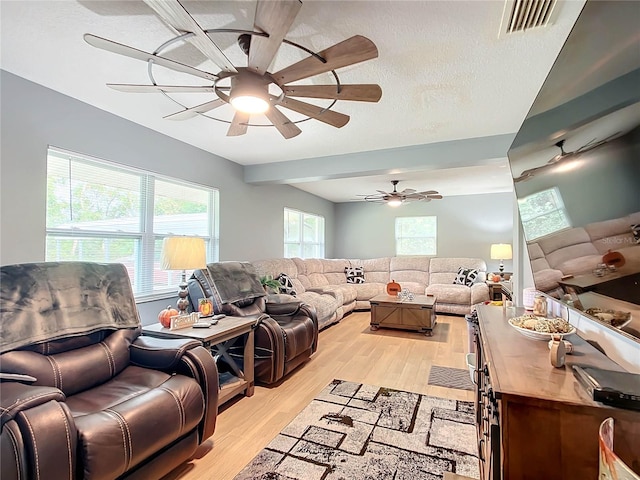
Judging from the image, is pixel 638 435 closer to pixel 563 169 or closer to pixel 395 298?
pixel 563 169

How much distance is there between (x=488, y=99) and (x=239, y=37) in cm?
200

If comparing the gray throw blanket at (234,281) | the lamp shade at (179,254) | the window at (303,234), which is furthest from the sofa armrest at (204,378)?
the window at (303,234)

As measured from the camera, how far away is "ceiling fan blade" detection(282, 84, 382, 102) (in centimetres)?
179

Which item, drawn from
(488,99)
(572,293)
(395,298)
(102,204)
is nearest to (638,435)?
(572,293)

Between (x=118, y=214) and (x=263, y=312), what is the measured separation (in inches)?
69.2

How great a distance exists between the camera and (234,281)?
328cm

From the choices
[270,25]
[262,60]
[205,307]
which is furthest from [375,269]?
[270,25]

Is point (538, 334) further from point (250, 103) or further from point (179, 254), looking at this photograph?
point (179, 254)

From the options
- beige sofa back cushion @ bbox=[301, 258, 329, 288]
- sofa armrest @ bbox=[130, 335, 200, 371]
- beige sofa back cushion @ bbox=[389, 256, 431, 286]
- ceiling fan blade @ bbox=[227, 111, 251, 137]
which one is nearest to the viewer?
sofa armrest @ bbox=[130, 335, 200, 371]

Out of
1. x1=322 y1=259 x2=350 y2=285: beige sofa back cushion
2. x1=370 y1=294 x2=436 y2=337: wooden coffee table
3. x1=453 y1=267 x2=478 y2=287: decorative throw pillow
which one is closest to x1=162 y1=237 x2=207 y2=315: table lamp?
x1=370 y1=294 x2=436 y2=337: wooden coffee table

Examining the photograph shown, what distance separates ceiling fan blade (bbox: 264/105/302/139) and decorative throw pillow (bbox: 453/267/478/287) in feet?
17.1

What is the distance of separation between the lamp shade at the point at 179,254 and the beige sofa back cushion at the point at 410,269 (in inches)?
205

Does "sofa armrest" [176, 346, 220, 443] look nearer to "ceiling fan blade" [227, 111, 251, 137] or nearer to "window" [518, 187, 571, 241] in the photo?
"ceiling fan blade" [227, 111, 251, 137]

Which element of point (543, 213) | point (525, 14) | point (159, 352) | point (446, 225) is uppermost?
point (525, 14)
